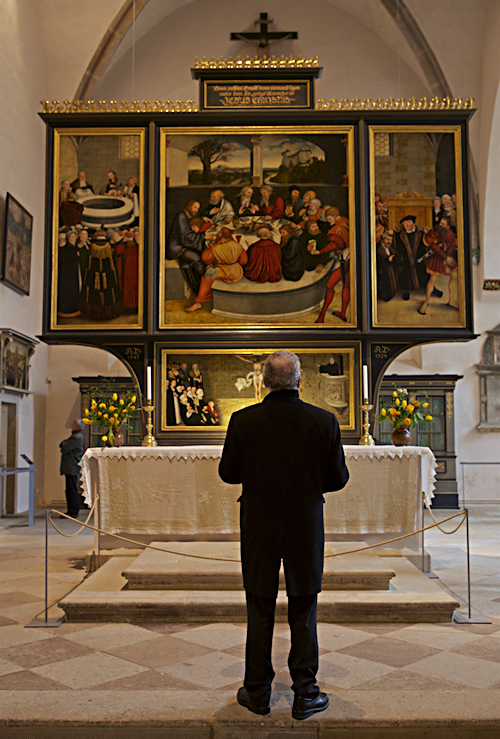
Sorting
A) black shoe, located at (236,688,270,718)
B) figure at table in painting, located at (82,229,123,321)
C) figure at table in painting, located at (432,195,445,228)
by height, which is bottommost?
black shoe, located at (236,688,270,718)

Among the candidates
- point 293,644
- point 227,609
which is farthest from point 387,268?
point 293,644

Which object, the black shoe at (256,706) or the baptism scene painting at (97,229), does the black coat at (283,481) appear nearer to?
the black shoe at (256,706)

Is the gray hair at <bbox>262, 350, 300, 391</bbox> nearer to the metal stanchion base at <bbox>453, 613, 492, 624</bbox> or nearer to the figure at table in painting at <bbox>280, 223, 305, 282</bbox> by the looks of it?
the metal stanchion base at <bbox>453, 613, 492, 624</bbox>

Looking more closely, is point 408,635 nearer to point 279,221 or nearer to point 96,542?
point 96,542

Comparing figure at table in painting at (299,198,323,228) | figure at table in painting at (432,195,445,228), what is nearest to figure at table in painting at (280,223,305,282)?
figure at table in painting at (299,198,323,228)

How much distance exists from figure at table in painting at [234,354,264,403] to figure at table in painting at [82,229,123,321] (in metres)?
1.72

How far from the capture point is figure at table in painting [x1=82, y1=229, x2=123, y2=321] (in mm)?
8812

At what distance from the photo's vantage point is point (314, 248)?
29.4ft

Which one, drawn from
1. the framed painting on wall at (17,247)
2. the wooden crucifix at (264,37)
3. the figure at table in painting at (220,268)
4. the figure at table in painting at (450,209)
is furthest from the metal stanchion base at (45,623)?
the framed painting on wall at (17,247)

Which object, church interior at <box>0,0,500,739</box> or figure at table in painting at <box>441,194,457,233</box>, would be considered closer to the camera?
church interior at <box>0,0,500,739</box>

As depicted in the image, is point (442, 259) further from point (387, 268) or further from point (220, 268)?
point (220, 268)

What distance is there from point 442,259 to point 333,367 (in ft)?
6.48

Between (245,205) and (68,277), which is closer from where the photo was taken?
(68,277)

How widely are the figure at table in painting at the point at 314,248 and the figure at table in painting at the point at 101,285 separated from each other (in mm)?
2420
